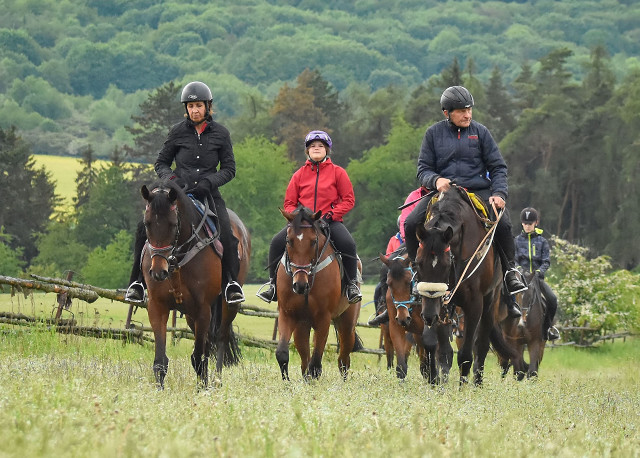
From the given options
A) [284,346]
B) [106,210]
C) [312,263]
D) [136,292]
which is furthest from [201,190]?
[106,210]

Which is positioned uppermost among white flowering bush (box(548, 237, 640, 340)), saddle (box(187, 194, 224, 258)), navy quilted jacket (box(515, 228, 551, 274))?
saddle (box(187, 194, 224, 258))

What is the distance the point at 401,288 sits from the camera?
14.0m

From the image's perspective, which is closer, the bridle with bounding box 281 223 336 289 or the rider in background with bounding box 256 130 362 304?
the bridle with bounding box 281 223 336 289

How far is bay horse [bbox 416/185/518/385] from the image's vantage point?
11.1 metres

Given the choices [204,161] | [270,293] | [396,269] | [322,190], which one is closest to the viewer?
[204,161]

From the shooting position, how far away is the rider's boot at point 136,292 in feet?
39.0

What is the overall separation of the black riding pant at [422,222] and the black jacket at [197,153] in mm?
2196

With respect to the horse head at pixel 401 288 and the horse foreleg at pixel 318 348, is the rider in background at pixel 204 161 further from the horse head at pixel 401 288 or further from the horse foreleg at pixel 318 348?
the horse head at pixel 401 288

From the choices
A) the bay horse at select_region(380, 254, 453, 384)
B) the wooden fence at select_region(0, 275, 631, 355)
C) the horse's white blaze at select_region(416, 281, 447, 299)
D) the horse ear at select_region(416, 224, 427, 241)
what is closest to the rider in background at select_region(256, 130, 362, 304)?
the bay horse at select_region(380, 254, 453, 384)

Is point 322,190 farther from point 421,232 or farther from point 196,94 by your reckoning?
point 421,232

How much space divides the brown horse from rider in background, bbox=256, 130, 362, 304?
233mm

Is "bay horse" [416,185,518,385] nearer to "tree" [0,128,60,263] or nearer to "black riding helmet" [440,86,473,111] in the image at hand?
"black riding helmet" [440,86,473,111]

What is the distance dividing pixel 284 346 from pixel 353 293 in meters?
1.27

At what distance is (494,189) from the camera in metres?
12.2
